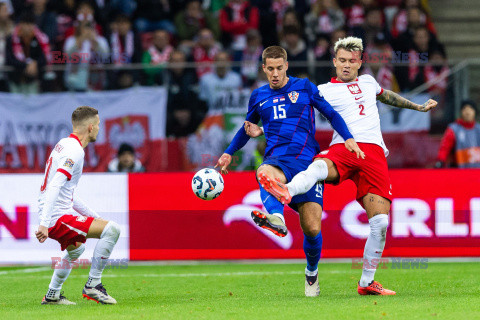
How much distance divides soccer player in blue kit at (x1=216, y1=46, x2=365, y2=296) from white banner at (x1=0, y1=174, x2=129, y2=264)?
13.9ft

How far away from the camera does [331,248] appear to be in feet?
38.3

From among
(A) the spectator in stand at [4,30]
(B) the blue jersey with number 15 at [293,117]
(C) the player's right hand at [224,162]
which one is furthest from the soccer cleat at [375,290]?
(A) the spectator in stand at [4,30]

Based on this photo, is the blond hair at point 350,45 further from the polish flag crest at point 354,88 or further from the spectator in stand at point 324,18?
the spectator in stand at point 324,18

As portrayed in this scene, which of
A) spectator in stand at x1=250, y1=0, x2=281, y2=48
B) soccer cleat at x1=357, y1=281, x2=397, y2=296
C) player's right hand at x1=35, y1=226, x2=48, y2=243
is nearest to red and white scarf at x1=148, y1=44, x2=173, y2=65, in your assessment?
spectator in stand at x1=250, y1=0, x2=281, y2=48

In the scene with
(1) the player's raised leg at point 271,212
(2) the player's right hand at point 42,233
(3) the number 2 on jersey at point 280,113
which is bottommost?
(2) the player's right hand at point 42,233

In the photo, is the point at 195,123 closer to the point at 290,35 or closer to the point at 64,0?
the point at 290,35

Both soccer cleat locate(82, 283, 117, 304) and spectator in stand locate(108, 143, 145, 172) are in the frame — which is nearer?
soccer cleat locate(82, 283, 117, 304)

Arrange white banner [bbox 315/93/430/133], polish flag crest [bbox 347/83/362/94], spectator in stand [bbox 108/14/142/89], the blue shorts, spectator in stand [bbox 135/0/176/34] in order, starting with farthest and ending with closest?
spectator in stand [bbox 135/0/176/34]
spectator in stand [bbox 108/14/142/89]
white banner [bbox 315/93/430/133]
polish flag crest [bbox 347/83/362/94]
the blue shorts

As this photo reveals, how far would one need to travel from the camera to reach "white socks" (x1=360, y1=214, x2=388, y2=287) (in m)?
7.85

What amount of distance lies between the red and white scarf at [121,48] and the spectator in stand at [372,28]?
13.6ft

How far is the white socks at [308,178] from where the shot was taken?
7395 mm

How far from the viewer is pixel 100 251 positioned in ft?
24.7

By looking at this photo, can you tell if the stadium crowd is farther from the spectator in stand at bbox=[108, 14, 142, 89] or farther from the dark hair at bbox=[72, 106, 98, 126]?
the dark hair at bbox=[72, 106, 98, 126]

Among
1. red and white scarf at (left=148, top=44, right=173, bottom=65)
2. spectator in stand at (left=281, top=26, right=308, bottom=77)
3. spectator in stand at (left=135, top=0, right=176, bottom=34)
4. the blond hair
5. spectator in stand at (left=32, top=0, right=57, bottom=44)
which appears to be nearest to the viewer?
the blond hair
